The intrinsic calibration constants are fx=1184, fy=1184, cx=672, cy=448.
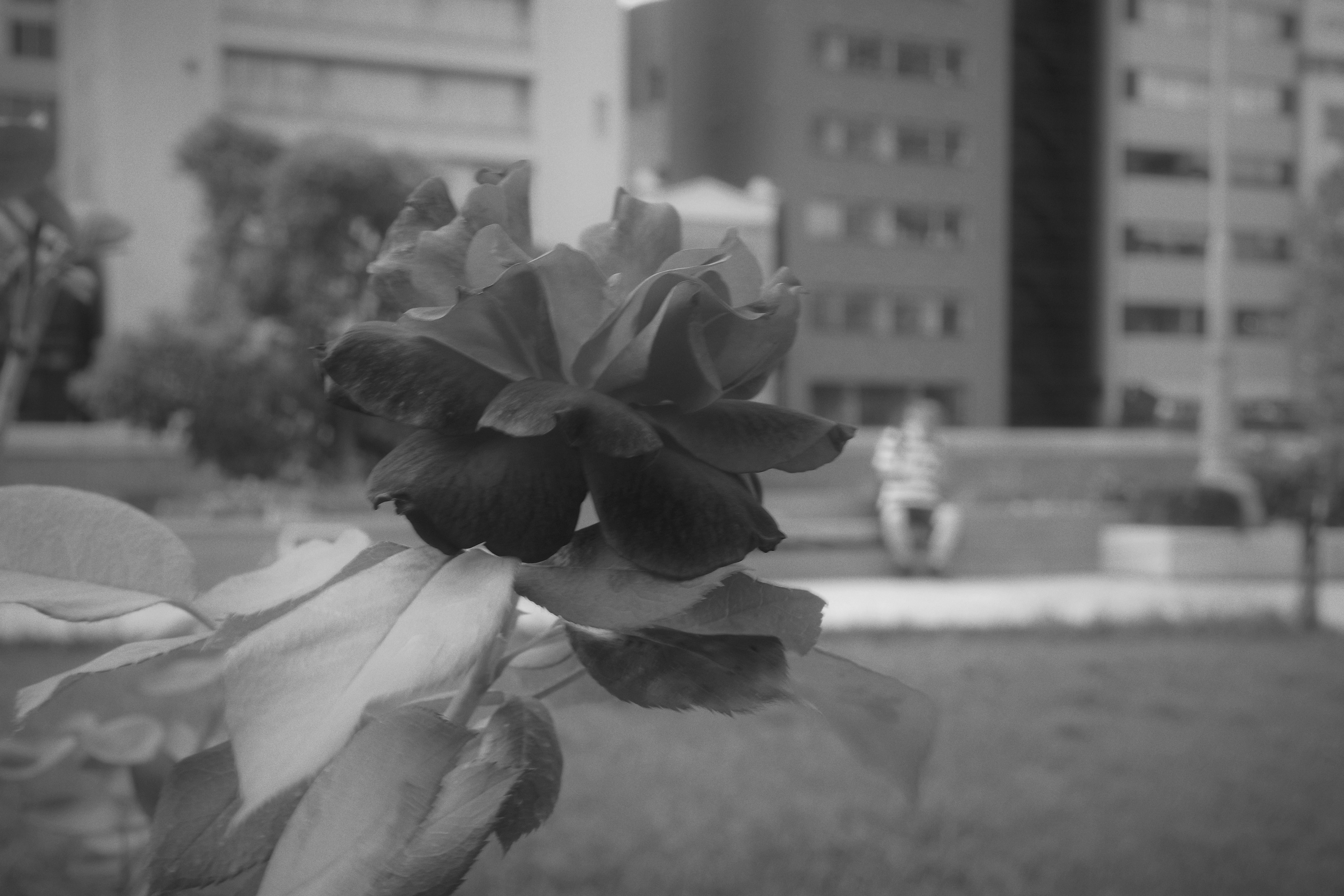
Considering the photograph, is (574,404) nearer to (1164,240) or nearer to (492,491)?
(492,491)

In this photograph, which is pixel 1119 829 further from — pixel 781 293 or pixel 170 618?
pixel 170 618

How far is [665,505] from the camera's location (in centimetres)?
38

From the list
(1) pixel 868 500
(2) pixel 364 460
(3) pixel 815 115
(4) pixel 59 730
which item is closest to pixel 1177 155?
(3) pixel 815 115

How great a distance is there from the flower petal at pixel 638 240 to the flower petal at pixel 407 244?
63 millimetres

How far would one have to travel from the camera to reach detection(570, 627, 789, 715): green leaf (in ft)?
1.24

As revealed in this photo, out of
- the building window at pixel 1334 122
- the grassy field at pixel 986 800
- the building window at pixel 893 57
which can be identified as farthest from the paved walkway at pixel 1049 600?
the building window at pixel 1334 122

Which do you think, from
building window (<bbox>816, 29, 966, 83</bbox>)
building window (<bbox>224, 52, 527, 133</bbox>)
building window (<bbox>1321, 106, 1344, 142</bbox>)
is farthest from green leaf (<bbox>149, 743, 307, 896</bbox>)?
building window (<bbox>1321, 106, 1344, 142</bbox>)

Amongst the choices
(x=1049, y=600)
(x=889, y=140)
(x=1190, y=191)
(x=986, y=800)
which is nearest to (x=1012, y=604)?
(x=1049, y=600)

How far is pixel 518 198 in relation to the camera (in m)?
0.47

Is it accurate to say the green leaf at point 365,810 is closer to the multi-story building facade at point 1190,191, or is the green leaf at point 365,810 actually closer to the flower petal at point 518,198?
the flower petal at point 518,198

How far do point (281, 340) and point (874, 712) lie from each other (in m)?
12.0

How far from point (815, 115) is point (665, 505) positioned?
2570 cm

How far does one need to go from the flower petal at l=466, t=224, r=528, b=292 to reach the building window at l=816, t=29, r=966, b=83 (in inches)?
1025

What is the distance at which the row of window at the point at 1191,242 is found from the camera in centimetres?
2772
